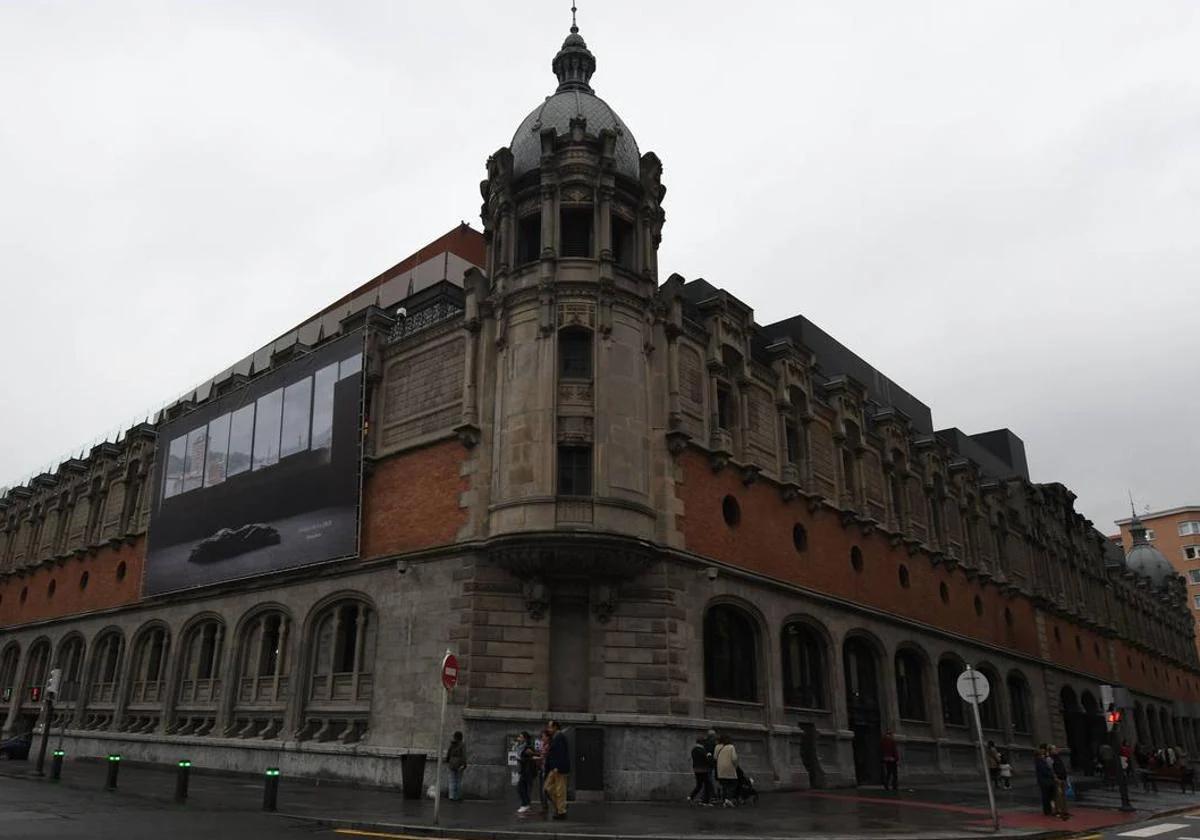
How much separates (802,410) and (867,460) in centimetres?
611

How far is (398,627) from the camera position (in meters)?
27.8

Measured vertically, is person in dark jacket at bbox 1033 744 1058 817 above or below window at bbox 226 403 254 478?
below

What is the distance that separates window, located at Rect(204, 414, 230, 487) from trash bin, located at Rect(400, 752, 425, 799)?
19.5 m

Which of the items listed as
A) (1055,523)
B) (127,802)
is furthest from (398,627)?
(1055,523)

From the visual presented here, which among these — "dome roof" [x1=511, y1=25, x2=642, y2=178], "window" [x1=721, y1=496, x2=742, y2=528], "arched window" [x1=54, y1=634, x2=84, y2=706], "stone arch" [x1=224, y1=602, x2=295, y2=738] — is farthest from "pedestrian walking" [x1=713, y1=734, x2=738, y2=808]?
"arched window" [x1=54, y1=634, x2=84, y2=706]

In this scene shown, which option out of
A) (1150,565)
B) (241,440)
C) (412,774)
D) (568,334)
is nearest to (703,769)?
(412,774)

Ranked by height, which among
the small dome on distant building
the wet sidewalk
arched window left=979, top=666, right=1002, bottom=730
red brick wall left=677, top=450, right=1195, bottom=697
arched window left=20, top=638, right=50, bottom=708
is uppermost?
the small dome on distant building

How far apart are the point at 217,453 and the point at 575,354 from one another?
1967 cm

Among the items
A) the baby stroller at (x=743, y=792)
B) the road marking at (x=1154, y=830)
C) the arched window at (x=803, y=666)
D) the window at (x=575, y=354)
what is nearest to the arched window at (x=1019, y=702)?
the arched window at (x=803, y=666)

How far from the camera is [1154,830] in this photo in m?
19.3

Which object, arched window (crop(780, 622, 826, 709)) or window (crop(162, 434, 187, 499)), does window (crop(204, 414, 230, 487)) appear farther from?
arched window (crop(780, 622, 826, 709))

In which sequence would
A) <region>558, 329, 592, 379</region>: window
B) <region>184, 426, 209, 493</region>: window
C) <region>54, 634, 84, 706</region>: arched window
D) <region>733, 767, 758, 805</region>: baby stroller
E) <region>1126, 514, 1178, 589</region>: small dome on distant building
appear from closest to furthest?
<region>733, 767, 758, 805</region>: baby stroller → <region>558, 329, 592, 379</region>: window → <region>184, 426, 209, 493</region>: window → <region>54, 634, 84, 706</region>: arched window → <region>1126, 514, 1178, 589</region>: small dome on distant building

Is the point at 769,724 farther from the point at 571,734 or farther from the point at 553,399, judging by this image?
the point at 553,399

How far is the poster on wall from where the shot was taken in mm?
31766
